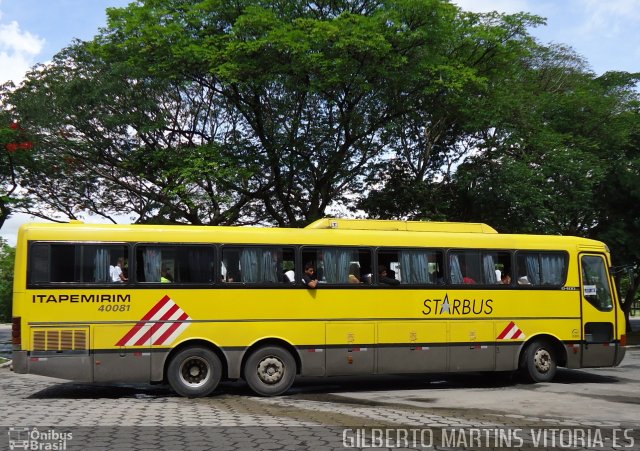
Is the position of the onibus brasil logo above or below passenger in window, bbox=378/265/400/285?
below

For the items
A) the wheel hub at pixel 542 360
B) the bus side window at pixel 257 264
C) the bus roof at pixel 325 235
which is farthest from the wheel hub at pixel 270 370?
the wheel hub at pixel 542 360

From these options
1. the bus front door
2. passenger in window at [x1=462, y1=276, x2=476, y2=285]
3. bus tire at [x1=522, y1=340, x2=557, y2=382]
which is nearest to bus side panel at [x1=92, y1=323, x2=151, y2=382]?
passenger in window at [x1=462, y1=276, x2=476, y2=285]

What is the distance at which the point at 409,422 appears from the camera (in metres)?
8.29

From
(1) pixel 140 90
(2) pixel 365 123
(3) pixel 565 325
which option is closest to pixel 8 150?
(1) pixel 140 90

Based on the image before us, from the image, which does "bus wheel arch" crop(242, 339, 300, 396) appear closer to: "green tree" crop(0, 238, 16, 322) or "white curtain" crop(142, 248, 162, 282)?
"white curtain" crop(142, 248, 162, 282)

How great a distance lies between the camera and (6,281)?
76188 millimetres

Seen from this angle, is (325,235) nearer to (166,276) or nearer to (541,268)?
(166,276)

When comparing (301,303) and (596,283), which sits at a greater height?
(596,283)

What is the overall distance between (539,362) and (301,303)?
525 centimetres

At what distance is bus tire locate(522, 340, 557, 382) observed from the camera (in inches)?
507

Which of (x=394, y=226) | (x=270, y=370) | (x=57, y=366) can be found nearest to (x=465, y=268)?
(x=394, y=226)

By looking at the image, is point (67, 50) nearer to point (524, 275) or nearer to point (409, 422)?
point (524, 275)

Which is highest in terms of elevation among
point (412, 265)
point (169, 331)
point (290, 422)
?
point (412, 265)

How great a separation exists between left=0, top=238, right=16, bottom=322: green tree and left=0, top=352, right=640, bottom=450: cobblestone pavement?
215 feet
